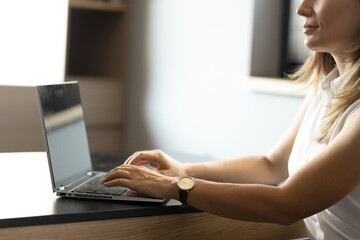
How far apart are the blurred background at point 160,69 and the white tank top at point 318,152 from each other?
2.54ft

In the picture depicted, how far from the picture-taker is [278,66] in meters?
2.71

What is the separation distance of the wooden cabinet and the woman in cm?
193

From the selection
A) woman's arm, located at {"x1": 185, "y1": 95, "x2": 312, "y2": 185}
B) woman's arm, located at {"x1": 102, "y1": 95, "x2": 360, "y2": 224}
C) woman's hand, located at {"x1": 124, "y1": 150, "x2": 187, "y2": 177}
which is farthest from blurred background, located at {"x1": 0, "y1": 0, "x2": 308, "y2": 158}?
woman's arm, located at {"x1": 102, "y1": 95, "x2": 360, "y2": 224}

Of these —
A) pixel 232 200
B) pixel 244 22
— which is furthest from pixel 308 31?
pixel 244 22

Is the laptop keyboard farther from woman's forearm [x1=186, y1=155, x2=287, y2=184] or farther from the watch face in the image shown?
woman's forearm [x1=186, y1=155, x2=287, y2=184]

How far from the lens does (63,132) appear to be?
150cm

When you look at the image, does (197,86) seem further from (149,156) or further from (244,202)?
(244,202)

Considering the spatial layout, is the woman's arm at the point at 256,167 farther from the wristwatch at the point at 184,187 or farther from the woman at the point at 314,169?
the wristwatch at the point at 184,187

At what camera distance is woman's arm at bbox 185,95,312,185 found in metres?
1.69

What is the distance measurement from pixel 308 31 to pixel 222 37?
1312 millimetres

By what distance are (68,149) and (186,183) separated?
1.29ft

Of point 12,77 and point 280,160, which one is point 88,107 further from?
point 280,160

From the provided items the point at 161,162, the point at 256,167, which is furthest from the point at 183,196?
the point at 256,167

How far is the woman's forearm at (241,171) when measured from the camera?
169cm
